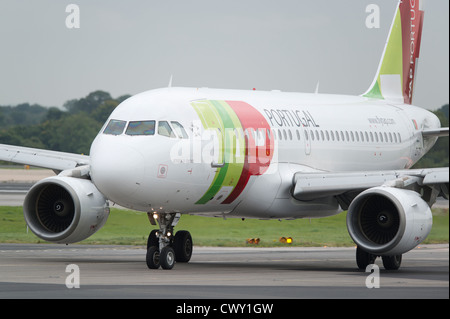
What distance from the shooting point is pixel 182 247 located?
86.0 ft

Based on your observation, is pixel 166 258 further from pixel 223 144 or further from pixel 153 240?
pixel 223 144

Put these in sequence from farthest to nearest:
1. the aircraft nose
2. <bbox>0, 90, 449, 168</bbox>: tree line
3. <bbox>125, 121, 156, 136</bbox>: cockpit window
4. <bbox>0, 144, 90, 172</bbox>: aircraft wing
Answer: <bbox>0, 90, 449, 168</bbox>: tree line < <bbox>0, 144, 90, 172</bbox>: aircraft wing < <bbox>125, 121, 156, 136</bbox>: cockpit window < the aircraft nose

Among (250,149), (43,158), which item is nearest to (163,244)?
(250,149)

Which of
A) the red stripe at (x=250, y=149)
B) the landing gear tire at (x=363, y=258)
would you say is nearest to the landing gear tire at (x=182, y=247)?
the red stripe at (x=250, y=149)

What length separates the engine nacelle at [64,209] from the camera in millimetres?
24312

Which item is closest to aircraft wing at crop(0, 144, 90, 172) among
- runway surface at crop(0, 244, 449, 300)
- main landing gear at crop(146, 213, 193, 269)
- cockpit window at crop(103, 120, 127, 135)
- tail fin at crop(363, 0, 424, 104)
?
runway surface at crop(0, 244, 449, 300)

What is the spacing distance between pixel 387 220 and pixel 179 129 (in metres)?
4.96

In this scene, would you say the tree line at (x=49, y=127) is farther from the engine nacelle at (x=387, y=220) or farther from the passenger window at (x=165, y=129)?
the engine nacelle at (x=387, y=220)

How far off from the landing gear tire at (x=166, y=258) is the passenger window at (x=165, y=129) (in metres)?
2.53

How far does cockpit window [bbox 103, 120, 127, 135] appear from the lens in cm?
2198

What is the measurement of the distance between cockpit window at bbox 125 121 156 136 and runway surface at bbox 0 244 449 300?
9.64ft

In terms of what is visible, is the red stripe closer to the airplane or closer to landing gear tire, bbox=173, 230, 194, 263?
the airplane

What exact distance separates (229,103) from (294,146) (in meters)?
2.56
